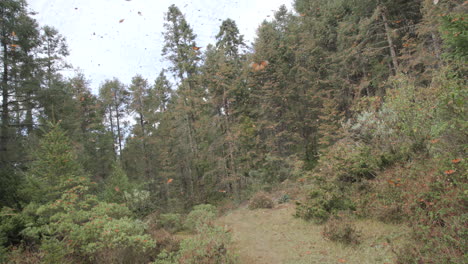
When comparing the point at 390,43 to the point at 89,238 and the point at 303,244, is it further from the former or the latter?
the point at 89,238

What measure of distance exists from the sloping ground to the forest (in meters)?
0.29

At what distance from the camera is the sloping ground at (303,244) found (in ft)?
15.1

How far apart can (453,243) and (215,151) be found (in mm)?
12857

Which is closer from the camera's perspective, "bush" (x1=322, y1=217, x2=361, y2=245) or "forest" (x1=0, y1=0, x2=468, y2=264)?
"forest" (x1=0, y1=0, x2=468, y2=264)

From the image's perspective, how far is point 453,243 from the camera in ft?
11.2

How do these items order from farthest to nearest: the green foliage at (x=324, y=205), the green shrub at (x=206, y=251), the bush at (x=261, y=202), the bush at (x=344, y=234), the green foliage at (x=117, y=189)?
the green foliage at (x=117, y=189) < the bush at (x=261, y=202) < the green foliage at (x=324, y=205) < the bush at (x=344, y=234) < the green shrub at (x=206, y=251)

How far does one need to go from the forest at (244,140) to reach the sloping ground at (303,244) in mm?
286

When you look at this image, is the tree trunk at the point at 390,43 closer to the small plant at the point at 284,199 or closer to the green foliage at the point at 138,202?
the small plant at the point at 284,199

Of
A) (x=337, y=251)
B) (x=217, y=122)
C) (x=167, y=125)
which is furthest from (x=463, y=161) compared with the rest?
(x=167, y=125)

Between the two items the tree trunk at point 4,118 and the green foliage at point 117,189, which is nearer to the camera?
the tree trunk at point 4,118

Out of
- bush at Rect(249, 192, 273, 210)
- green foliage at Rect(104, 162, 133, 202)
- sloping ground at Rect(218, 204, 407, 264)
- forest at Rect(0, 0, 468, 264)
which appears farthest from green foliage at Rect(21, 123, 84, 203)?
bush at Rect(249, 192, 273, 210)

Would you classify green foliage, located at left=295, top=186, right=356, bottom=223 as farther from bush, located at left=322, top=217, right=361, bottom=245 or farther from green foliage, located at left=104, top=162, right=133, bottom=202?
green foliage, located at left=104, top=162, right=133, bottom=202

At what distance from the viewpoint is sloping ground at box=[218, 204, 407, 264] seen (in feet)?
15.1

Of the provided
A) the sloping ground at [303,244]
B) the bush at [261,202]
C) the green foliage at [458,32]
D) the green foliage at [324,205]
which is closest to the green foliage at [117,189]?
the bush at [261,202]
